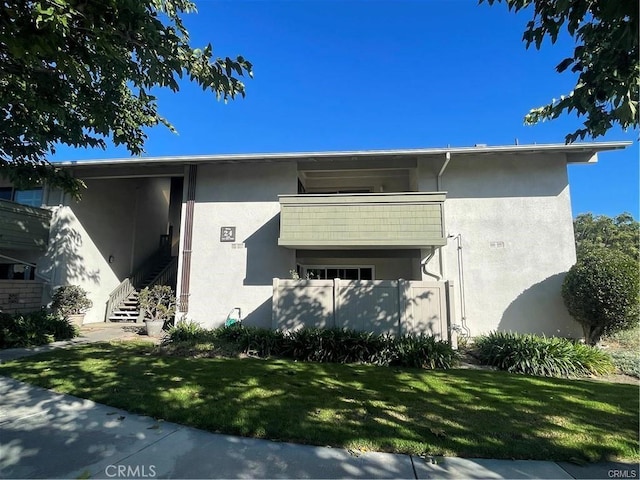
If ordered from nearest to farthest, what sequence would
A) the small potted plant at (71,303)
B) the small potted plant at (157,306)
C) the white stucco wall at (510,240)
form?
the white stucco wall at (510,240)
the small potted plant at (157,306)
the small potted plant at (71,303)

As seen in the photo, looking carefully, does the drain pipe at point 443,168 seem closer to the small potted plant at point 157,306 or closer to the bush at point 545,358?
the bush at point 545,358

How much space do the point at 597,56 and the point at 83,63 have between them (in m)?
5.77

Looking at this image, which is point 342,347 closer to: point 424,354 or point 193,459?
point 424,354

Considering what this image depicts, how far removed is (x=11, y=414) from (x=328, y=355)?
588 cm

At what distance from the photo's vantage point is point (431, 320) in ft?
31.6

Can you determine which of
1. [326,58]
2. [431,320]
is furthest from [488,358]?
[326,58]

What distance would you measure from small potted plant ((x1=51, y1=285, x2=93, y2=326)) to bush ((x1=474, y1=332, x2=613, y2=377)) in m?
13.3

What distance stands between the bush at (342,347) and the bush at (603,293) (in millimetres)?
4239

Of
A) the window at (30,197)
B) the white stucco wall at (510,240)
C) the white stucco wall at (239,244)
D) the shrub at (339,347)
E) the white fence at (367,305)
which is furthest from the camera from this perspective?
the window at (30,197)

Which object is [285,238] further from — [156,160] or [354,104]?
[354,104]

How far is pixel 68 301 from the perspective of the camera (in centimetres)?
1280

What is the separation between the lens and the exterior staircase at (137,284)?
590 inches

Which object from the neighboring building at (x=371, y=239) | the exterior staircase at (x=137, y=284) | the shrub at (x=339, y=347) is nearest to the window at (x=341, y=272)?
the neighboring building at (x=371, y=239)

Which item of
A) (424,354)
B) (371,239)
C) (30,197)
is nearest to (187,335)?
(371,239)
